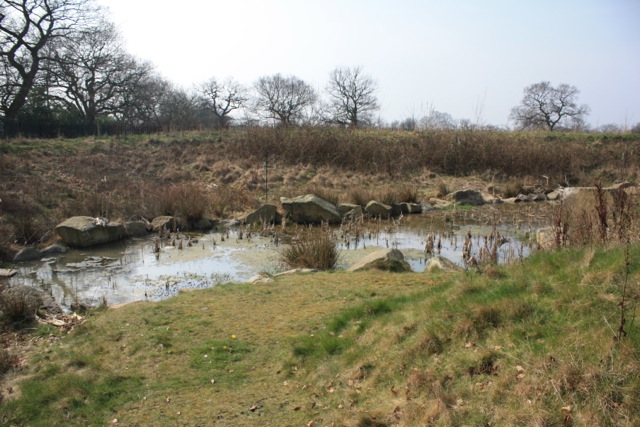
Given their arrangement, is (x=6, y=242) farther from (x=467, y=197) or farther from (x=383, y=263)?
(x=467, y=197)

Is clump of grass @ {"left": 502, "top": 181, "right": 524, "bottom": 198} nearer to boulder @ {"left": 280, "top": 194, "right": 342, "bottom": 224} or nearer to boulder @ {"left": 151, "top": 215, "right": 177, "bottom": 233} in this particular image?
boulder @ {"left": 280, "top": 194, "right": 342, "bottom": 224}

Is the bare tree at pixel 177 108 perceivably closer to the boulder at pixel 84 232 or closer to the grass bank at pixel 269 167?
the grass bank at pixel 269 167

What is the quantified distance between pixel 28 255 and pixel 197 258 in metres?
4.03

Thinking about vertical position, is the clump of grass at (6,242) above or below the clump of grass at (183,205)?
below

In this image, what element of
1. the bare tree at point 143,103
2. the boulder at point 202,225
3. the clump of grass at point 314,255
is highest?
the bare tree at point 143,103

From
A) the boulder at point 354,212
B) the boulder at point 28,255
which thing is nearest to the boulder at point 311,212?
the boulder at point 354,212

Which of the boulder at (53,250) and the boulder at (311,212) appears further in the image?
the boulder at (311,212)

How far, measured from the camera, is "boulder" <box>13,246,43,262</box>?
1195 cm

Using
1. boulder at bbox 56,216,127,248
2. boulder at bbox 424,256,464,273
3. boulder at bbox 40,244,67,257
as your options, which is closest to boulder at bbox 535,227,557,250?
boulder at bbox 424,256,464,273

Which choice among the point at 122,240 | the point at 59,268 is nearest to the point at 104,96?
the point at 122,240

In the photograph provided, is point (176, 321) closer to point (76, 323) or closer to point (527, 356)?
point (76, 323)

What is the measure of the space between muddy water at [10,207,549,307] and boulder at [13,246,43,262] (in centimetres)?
39

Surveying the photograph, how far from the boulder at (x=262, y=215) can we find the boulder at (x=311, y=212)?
598 mm

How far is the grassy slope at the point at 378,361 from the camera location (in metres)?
3.37
